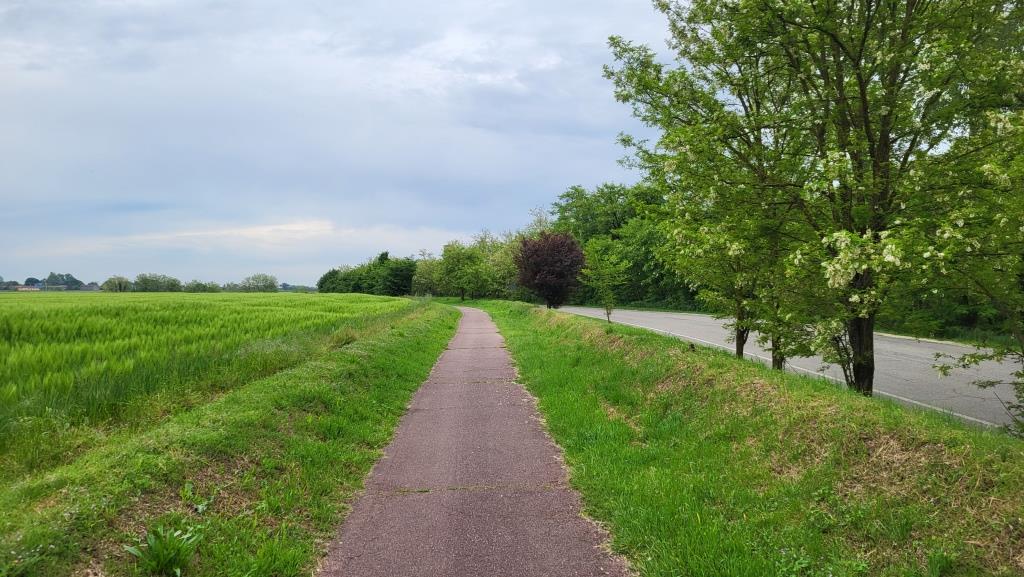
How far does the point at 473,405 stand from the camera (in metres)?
8.54

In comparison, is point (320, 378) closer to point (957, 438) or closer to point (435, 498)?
point (435, 498)

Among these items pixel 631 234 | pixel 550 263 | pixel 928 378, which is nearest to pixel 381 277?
pixel 631 234

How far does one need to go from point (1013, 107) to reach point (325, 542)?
10141 millimetres

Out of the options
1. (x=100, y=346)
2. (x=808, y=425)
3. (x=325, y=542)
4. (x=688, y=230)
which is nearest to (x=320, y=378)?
(x=100, y=346)

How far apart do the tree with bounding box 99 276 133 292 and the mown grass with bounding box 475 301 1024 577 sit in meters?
60.2

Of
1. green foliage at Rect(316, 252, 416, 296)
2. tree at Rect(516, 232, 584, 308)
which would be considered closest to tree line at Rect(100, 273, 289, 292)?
green foliage at Rect(316, 252, 416, 296)

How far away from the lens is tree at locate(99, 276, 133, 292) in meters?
51.1

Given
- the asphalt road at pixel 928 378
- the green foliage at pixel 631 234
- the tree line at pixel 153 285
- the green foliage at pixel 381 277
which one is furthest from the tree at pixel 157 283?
the asphalt road at pixel 928 378

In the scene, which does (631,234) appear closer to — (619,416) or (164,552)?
(619,416)

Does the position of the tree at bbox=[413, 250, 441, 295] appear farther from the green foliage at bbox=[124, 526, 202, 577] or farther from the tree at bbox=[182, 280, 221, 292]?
the green foliage at bbox=[124, 526, 202, 577]

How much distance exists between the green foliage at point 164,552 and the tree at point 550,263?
27.4m

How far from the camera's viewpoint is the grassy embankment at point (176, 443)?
3.44 metres

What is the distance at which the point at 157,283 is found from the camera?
60812 millimetres

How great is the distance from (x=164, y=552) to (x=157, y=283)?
7031 centimetres
